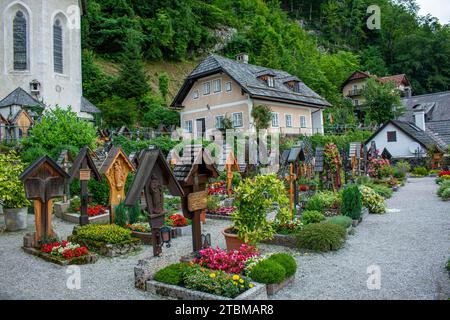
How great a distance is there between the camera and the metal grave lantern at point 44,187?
8.80 meters

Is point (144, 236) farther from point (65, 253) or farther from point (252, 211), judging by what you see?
point (252, 211)

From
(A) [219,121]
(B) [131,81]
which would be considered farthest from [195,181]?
(B) [131,81]

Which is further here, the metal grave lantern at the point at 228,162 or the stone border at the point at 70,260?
the metal grave lantern at the point at 228,162

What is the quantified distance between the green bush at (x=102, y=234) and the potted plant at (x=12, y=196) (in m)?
3.13

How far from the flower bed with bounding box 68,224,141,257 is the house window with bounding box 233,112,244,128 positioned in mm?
21860

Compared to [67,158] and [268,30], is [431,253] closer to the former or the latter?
[67,158]

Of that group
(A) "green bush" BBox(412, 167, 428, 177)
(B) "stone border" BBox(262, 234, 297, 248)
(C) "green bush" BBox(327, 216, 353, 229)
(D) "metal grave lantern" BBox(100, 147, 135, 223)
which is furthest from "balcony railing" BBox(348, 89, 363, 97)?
(B) "stone border" BBox(262, 234, 297, 248)

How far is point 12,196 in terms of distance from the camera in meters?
11.6

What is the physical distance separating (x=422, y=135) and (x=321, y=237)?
30.2 meters

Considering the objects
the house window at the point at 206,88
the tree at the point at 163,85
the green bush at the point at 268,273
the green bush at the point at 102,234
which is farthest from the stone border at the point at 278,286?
the tree at the point at 163,85

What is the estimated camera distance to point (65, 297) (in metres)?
6.30

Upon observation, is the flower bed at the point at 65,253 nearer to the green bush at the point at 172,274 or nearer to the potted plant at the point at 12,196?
the green bush at the point at 172,274
